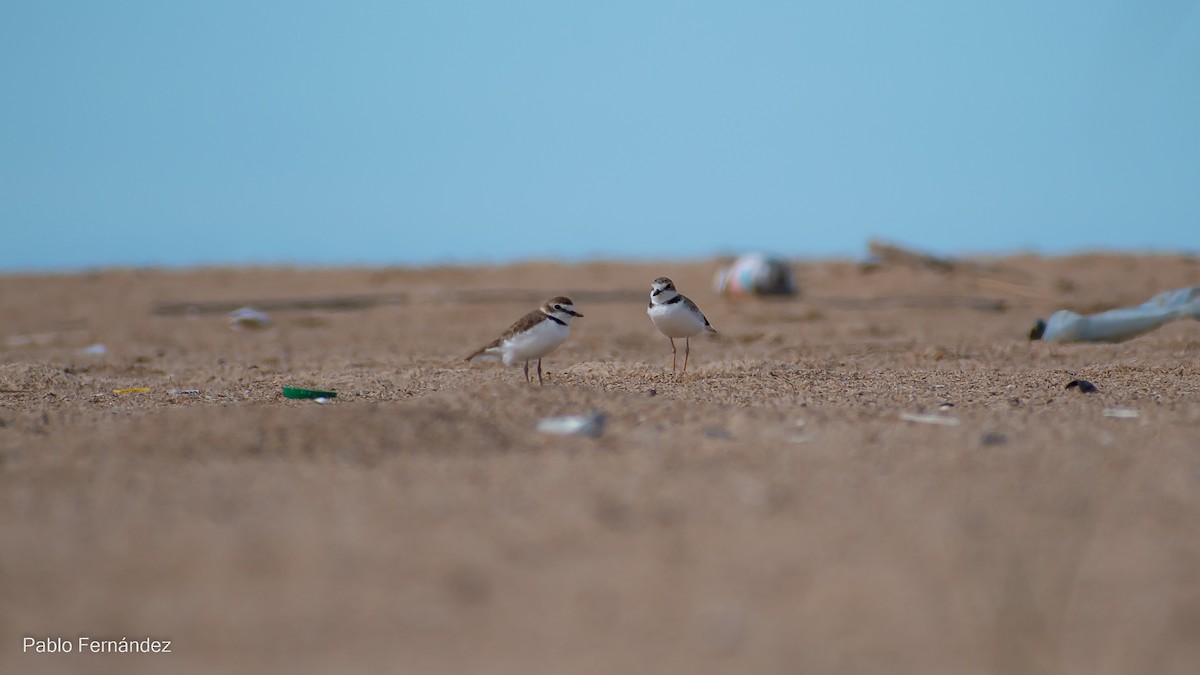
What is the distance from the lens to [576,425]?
5.17m

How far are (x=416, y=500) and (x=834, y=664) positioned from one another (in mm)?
1678

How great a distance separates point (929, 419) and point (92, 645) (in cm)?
393

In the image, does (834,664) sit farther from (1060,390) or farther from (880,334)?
(880,334)

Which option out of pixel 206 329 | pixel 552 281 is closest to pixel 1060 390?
pixel 206 329

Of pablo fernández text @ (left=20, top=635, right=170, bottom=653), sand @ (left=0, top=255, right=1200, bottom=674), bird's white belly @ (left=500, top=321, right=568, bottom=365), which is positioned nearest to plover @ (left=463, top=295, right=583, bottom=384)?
bird's white belly @ (left=500, top=321, right=568, bottom=365)

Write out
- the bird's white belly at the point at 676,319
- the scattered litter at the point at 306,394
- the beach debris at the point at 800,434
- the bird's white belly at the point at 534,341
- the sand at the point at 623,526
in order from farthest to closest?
the bird's white belly at the point at 676,319, the bird's white belly at the point at 534,341, the scattered litter at the point at 306,394, the beach debris at the point at 800,434, the sand at the point at 623,526

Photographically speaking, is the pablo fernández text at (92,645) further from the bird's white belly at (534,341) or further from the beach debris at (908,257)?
the beach debris at (908,257)

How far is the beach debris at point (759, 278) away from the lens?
16.5 metres

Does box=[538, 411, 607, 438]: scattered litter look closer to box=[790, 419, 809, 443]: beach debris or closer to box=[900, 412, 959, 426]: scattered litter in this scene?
box=[790, 419, 809, 443]: beach debris

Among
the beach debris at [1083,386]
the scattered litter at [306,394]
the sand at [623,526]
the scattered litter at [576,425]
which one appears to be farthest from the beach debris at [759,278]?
the scattered litter at [576,425]

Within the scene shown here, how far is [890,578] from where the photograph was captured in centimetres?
313

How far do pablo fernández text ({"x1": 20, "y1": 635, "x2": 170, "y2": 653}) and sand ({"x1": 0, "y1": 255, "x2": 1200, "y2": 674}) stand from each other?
27 millimetres

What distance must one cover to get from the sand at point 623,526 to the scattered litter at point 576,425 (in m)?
0.07

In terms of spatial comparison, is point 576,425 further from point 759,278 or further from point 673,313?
point 759,278
